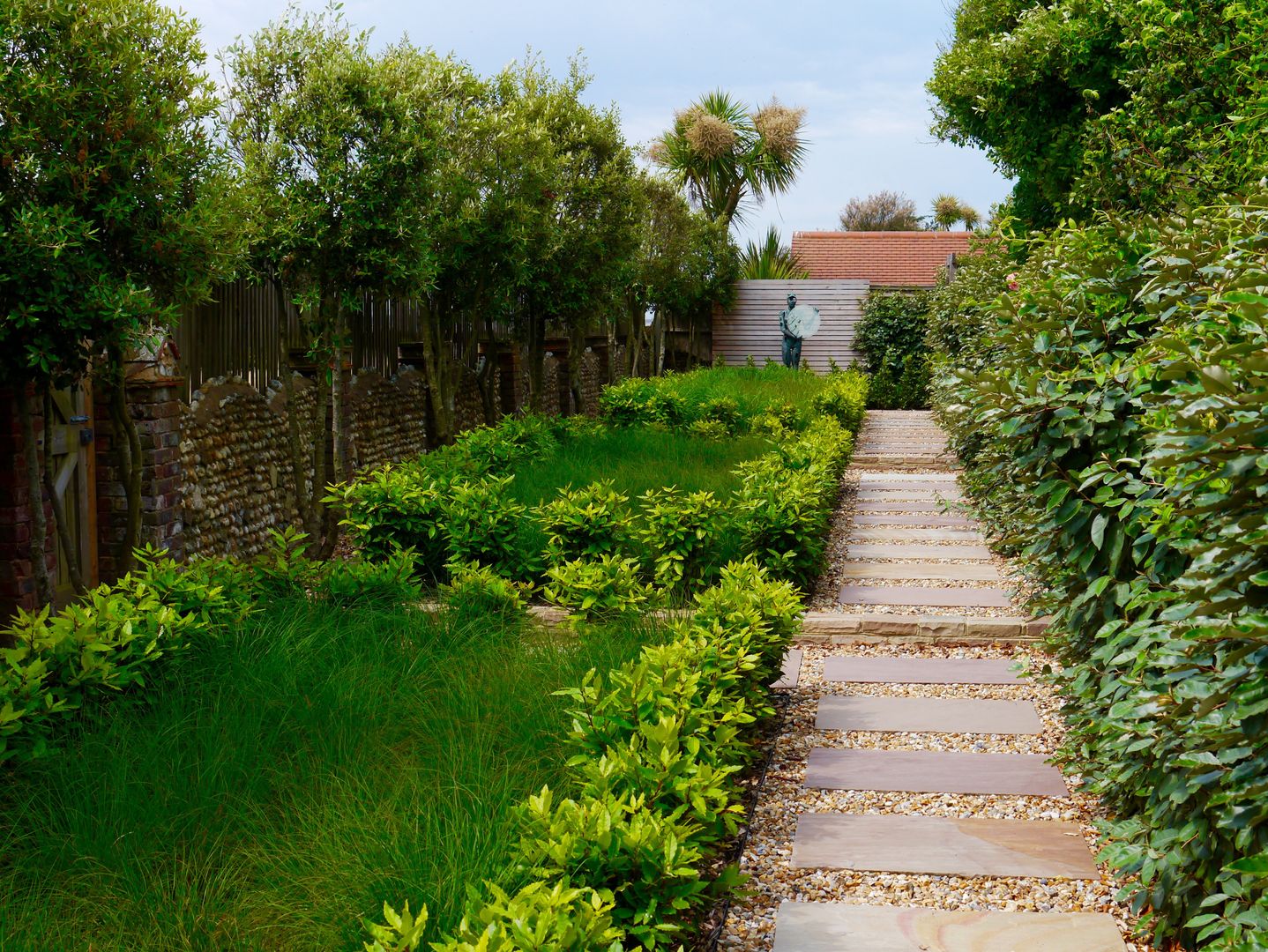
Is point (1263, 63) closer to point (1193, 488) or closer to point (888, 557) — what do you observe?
point (888, 557)

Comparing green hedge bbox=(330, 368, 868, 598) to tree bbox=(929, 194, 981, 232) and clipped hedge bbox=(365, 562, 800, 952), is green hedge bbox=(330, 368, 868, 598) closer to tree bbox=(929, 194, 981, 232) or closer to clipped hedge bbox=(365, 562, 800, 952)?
clipped hedge bbox=(365, 562, 800, 952)

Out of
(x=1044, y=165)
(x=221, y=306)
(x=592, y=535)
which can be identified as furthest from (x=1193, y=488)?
(x=1044, y=165)

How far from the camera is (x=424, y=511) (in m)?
6.61

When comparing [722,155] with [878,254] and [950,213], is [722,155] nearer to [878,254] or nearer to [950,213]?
[878,254]

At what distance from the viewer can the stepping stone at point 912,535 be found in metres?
8.57

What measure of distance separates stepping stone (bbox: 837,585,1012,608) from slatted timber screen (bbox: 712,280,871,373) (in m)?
17.8

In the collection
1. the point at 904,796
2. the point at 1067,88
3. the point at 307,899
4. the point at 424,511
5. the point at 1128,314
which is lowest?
the point at 904,796

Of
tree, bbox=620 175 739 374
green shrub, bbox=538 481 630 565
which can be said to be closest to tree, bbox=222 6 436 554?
green shrub, bbox=538 481 630 565

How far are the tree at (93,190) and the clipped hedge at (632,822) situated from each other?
268 centimetres

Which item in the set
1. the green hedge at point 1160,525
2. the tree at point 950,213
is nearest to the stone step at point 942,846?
the green hedge at point 1160,525

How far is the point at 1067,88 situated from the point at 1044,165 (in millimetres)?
735

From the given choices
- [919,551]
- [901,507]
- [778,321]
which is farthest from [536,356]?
[778,321]

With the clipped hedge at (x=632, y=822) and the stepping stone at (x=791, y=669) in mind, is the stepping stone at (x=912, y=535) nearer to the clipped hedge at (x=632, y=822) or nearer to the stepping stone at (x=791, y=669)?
the stepping stone at (x=791, y=669)

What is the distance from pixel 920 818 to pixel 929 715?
1056mm
